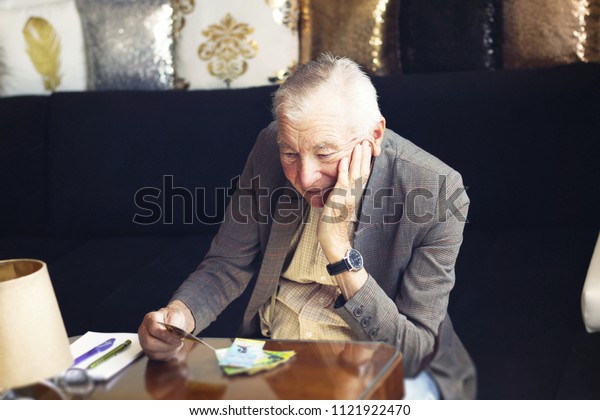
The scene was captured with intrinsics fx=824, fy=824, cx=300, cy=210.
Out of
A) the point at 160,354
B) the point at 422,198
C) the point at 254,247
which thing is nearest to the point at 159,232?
the point at 254,247

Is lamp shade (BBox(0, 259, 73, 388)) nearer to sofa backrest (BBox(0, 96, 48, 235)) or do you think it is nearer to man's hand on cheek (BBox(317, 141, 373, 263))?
man's hand on cheek (BBox(317, 141, 373, 263))

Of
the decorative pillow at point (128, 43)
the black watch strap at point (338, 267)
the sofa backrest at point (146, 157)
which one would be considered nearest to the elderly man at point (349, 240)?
the black watch strap at point (338, 267)

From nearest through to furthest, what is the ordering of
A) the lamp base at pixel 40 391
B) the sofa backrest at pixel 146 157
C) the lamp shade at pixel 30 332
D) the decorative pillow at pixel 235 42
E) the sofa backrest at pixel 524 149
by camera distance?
the lamp shade at pixel 30 332
the lamp base at pixel 40 391
the sofa backrest at pixel 524 149
the sofa backrest at pixel 146 157
the decorative pillow at pixel 235 42

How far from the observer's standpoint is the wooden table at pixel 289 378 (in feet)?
4.42

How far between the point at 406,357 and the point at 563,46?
0.96m

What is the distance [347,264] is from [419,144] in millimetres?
345

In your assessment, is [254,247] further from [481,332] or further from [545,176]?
[545,176]

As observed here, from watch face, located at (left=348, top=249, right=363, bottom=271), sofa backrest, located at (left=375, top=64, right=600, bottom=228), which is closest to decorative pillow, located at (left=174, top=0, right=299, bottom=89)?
sofa backrest, located at (left=375, top=64, right=600, bottom=228)

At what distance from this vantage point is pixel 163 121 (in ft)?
6.75

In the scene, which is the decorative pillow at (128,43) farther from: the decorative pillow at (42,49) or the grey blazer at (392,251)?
the grey blazer at (392,251)

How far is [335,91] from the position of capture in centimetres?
152

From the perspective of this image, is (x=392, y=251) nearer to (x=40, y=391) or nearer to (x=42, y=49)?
(x=40, y=391)

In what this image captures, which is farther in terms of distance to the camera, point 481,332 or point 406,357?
point 481,332

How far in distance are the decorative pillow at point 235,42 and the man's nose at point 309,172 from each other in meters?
0.67
